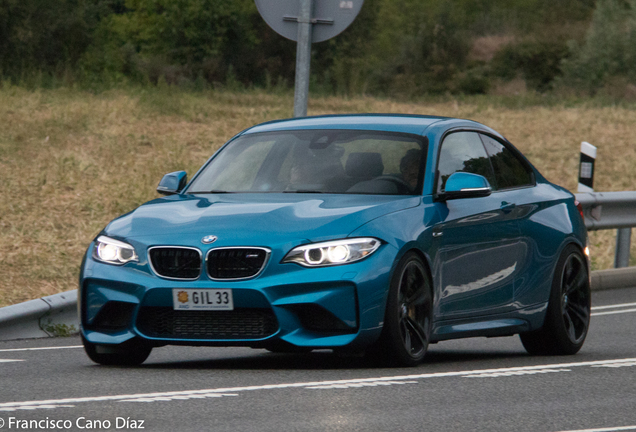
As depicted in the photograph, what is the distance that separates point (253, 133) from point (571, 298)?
2.56m

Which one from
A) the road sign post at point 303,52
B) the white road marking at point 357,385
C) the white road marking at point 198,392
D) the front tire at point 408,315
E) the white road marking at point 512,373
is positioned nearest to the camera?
the white road marking at point 198,392

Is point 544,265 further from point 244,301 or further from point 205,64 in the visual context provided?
point 205,64

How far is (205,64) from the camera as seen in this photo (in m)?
57.9

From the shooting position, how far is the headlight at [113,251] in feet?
23.3

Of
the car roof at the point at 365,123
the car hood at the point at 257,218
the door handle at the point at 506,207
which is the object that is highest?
the car roof at the point at 365,123

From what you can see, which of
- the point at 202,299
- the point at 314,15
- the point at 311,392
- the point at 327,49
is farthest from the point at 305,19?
the point at 327,49

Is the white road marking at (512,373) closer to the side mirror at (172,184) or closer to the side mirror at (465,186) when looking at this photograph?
the side mirror at (465,186)

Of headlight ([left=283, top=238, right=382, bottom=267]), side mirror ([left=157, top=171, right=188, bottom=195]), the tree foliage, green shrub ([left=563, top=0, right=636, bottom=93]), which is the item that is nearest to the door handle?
headlight ([left=283, top=238, right=382, bottom=267])

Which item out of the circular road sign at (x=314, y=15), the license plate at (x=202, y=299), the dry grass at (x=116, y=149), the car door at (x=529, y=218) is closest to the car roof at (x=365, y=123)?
the car door at (x=529, y=218)

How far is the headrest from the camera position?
793 cm

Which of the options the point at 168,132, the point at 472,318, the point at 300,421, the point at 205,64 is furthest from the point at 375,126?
the point at 205,64

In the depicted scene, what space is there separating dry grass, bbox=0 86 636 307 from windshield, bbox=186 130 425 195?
3324 mm

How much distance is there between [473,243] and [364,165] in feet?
2.75

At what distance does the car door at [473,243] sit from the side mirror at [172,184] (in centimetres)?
173
